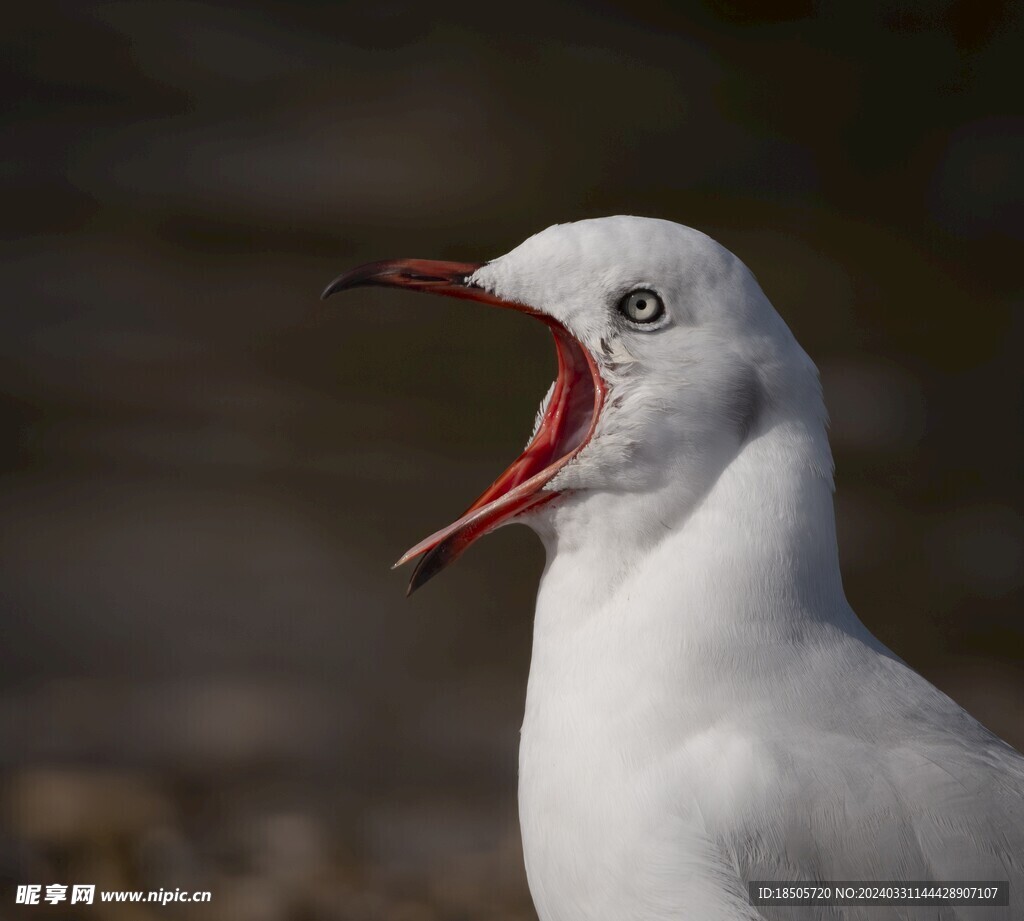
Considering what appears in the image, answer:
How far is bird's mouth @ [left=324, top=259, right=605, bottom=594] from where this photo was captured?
1.40 meters

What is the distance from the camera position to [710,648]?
53.8 inches

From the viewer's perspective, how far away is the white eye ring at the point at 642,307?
4.45ft

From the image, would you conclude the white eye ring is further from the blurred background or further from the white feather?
the blurred background

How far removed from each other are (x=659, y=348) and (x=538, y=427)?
0.19 m

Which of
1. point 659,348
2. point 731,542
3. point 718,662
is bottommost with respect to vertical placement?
point 718,662

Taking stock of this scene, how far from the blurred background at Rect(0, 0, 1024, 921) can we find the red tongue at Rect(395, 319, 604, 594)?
244cm

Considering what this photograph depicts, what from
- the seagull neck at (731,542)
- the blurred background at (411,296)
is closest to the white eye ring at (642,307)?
the seagull neck at (731,542)

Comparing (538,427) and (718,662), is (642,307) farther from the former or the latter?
(718,662)

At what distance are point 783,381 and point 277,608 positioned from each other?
2.92m

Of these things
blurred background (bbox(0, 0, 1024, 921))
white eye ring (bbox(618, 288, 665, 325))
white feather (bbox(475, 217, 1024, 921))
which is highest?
white eye ring (bbox(618, 288, 665, 325))

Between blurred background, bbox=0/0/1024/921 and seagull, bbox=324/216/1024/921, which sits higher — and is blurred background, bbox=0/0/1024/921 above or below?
below

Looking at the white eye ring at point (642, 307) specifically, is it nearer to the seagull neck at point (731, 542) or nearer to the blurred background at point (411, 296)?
the seagull neck at point (731, 542)

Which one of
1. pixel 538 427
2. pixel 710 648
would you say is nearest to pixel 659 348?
pixel 538 427

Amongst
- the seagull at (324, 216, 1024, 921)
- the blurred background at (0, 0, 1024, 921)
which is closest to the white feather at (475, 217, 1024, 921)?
the seagull at (324, 216, 1024, 921)
